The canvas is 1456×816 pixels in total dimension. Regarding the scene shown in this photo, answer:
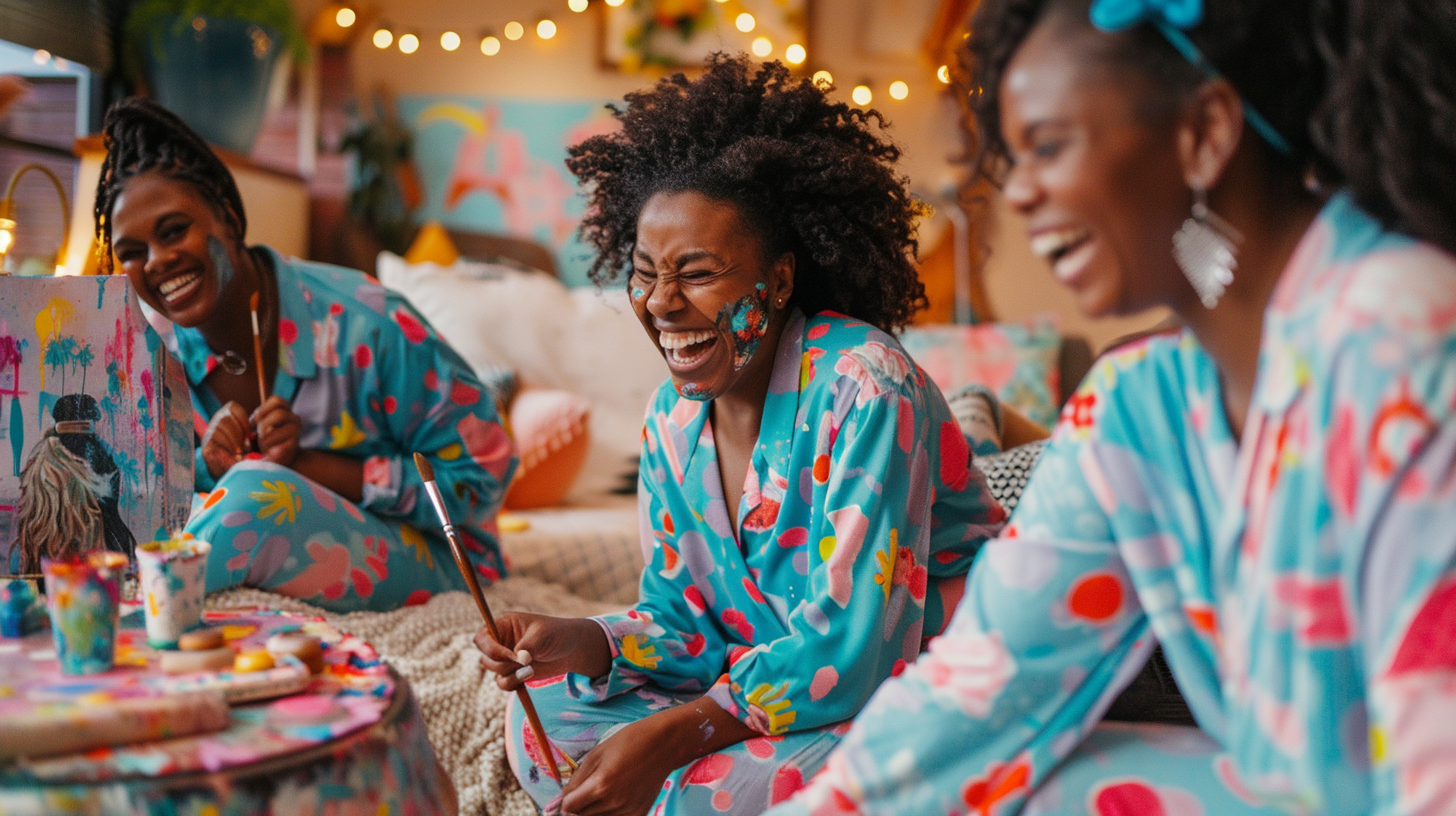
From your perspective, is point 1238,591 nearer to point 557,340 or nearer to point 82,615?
point 82,615

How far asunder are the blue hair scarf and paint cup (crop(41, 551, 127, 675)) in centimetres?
78

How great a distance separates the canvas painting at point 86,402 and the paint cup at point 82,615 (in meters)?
0.35

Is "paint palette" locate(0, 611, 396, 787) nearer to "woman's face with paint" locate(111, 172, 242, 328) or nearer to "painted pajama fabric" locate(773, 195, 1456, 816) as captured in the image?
"painted pajama fabric" locate(773, 195, 1456, 816)

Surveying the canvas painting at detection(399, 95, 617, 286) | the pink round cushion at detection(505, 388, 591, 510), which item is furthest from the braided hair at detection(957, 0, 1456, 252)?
the canvas painting at detection(399, 95, 617, 286)

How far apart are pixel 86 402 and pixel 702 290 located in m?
0.64

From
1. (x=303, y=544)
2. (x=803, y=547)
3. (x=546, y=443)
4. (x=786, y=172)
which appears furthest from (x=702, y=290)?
(x=546, y=443)

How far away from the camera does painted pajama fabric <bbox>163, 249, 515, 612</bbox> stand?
5.59ft

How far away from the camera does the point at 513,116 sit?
319 centimetres

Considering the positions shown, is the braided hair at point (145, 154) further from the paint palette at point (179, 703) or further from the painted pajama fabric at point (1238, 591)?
the painted pajama fabric at point (1238, 591)

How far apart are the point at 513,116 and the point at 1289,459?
9.23 feet

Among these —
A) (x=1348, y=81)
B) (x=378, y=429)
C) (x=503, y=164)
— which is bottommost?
(x=378, y=429)

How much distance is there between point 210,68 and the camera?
2.55m

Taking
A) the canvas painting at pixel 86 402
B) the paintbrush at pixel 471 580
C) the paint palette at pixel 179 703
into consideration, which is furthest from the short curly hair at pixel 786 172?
the paint palette at pixel 179 703

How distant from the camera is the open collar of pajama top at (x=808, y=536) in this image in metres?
1.15
